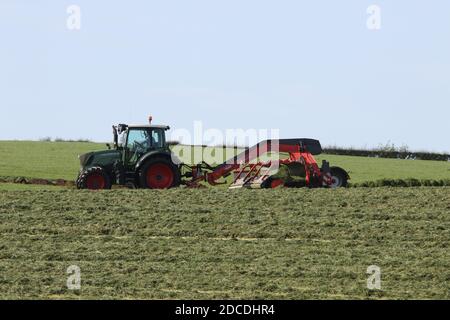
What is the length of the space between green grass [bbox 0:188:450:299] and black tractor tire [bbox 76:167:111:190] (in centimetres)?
162

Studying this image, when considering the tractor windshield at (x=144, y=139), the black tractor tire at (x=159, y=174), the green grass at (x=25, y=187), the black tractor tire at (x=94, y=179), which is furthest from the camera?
the green grass at (x=25, y=187)

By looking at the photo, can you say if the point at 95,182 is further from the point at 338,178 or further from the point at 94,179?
the point at 338,178

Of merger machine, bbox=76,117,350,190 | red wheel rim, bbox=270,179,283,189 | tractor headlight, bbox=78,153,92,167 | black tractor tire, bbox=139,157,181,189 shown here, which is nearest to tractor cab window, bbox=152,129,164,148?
merger machine, bbox=76,117,350,190

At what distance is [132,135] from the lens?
27078 millimetres

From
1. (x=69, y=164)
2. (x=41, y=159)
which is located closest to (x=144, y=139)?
(x=69, y=164)

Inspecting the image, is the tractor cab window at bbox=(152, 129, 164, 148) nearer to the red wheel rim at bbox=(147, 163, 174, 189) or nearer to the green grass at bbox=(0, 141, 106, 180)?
the red wheel rim at bbox=(147, 163, 174, 189)

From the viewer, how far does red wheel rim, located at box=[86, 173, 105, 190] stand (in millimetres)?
27266

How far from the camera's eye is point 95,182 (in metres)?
27.3

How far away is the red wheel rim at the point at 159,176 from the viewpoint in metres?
27.0

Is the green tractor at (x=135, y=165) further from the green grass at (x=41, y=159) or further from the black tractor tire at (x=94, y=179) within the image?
the green grass at (x=41, y=159)

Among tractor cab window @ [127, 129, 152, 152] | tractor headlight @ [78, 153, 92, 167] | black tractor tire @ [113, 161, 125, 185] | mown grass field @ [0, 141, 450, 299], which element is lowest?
mown grass field @ [0, 141, 450, 299]

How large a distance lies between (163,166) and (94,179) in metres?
1.92

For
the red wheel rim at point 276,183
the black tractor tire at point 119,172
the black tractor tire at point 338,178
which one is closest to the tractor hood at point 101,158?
the black tractor tire at point 119,172
